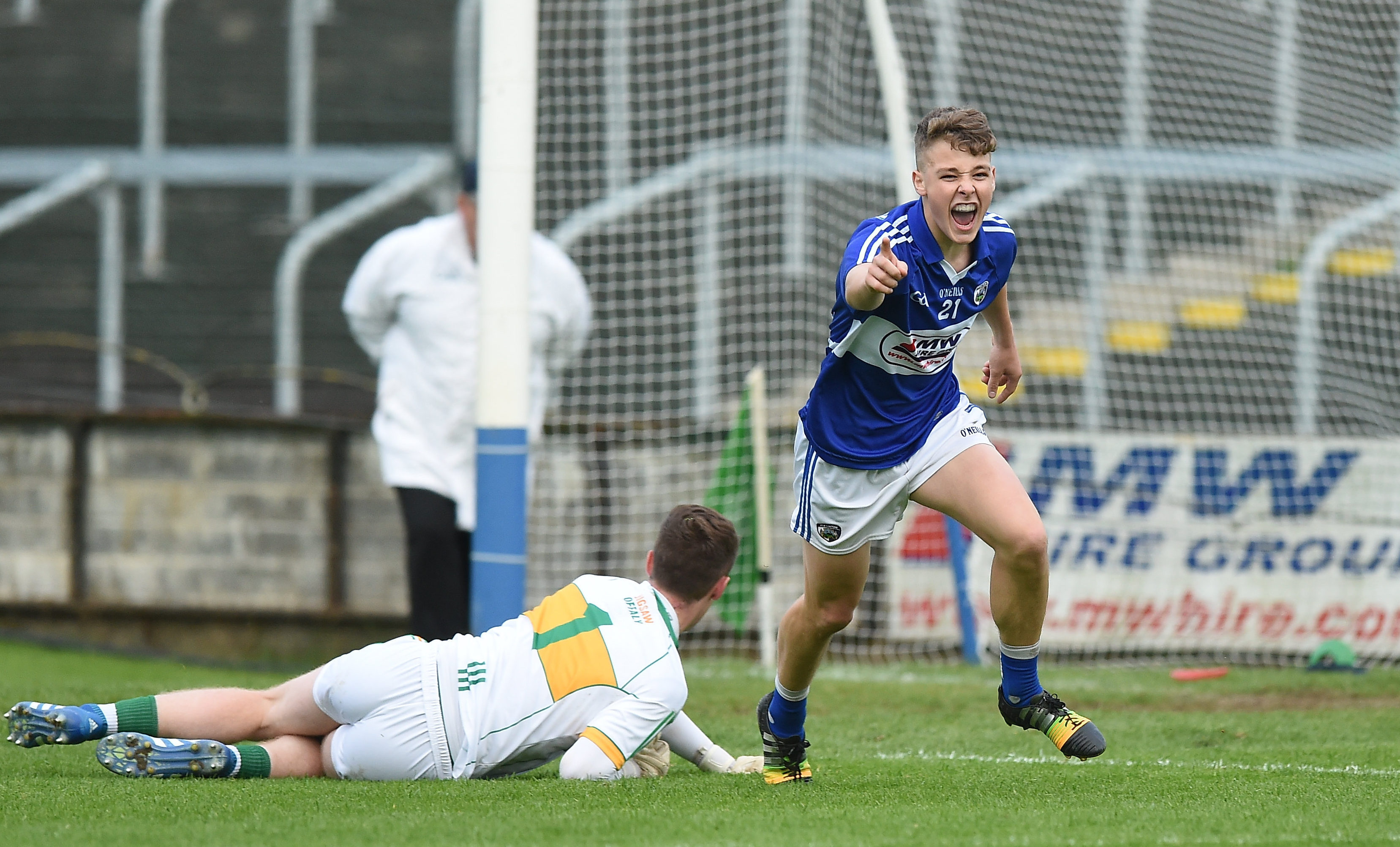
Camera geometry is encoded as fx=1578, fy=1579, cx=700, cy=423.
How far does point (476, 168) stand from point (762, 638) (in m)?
2.71

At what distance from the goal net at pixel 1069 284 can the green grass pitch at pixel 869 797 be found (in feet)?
7.07

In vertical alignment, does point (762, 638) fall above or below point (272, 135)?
below

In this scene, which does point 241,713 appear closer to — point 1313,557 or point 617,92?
point 1313,557

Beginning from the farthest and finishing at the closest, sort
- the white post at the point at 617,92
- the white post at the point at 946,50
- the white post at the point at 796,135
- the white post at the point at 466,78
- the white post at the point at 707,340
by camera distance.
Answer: the white post at the point at 466,78
the white post at the point at 946,50
the white post at the point at 617,92
the white post at the point at 707,340
the white post at the point at 796,135

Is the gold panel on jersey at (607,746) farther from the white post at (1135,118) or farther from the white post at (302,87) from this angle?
the white post at (302,87)

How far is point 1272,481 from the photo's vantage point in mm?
8555

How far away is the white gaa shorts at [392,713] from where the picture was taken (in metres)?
4.37

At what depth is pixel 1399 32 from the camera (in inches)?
383

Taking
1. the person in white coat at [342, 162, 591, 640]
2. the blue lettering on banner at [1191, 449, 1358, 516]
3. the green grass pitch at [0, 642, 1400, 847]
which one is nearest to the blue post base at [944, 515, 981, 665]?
the blue lettering on banner at [1191, 449, 1358, 516]

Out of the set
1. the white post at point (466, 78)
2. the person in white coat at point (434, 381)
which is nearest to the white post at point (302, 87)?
the white post at point (466, 78)

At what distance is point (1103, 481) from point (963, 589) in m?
1.18

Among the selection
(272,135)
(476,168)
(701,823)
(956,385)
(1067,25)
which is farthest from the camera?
(272,135)

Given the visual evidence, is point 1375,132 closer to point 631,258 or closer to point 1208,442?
→ point 1208,442

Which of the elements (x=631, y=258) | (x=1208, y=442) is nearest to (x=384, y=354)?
(x=631, y=258)
